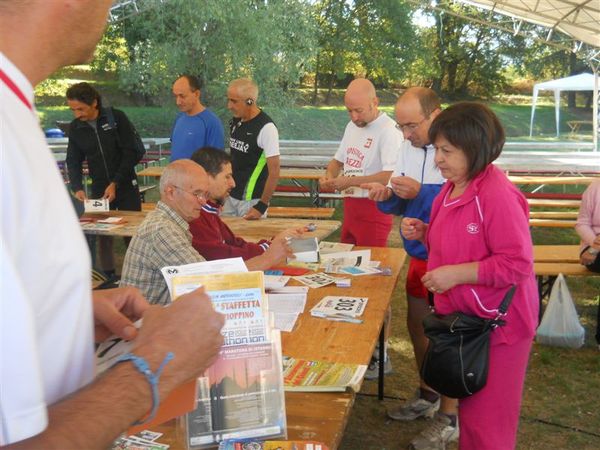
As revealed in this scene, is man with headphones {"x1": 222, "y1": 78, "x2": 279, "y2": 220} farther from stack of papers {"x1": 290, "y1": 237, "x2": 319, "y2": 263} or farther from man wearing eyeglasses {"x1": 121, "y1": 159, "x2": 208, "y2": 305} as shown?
man wearing eyeglasses {"x1": 121, "y1": 159, "x2": 208, "y2": 305}

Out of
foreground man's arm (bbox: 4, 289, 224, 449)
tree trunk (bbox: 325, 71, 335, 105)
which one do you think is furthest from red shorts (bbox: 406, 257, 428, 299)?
tree trunk (bbox: 325, 71, 335, 105)

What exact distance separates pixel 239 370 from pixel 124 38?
→ 11.0m

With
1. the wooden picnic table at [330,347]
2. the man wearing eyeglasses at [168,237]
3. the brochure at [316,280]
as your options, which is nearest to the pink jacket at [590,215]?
the wooden picnic table at [330,347]

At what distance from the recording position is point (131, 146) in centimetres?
548

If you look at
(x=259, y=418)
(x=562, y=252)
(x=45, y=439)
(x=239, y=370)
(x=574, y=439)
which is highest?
(x=45, y=439)

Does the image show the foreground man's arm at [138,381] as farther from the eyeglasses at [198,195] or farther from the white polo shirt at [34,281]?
the eyeglasses at [198,195]

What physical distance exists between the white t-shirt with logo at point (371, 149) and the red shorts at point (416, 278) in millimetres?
920

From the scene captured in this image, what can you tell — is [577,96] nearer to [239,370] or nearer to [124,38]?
[124,38]

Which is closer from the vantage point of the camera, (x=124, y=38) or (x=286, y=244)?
(x=286, y=244)

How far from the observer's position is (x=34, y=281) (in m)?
0.68

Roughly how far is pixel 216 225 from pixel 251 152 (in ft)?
4.97

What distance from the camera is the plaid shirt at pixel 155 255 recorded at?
2.71 meters

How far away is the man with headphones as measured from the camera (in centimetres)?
475

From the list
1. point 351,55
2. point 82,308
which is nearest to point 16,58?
point 82,308
